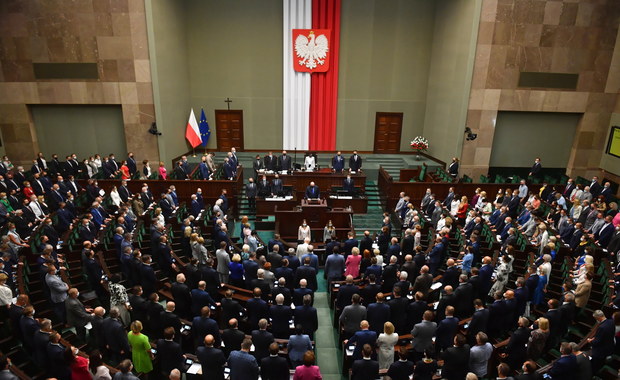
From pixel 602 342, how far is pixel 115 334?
7.34m

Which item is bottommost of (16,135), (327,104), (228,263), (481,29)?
(228,263)

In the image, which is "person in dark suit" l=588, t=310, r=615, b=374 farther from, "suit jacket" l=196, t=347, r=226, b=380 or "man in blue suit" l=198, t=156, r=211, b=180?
"man in blue suit" l=198, t=156, r=211, b=180

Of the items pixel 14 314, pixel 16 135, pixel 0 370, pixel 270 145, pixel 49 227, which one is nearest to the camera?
pixel 0 370

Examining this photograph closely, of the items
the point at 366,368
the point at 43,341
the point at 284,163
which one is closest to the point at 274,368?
the point at 366,368

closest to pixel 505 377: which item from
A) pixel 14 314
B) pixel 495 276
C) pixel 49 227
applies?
pixel 495 276

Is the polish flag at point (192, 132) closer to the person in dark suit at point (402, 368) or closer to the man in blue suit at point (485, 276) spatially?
the man in blue suit at point (485, 276)

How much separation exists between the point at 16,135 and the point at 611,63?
24385 millimetres

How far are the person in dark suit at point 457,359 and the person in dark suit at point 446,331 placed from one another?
0.72 meters

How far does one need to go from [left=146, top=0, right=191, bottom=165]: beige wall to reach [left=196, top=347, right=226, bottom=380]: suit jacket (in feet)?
43.5

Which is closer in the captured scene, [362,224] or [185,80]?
[362,224]

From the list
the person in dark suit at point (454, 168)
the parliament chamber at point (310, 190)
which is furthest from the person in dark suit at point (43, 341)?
the person in dark suit at point (454, 168)

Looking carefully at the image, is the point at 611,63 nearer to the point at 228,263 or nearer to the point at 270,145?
the point at 270,145

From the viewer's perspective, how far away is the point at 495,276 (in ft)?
30.0

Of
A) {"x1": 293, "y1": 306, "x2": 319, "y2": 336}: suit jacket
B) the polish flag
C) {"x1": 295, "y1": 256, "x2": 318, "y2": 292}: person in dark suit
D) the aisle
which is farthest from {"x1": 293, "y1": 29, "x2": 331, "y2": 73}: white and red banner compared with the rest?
{"x1": 293, "y1": 306, "x2": 319, "y2": 336}: suit jacket
